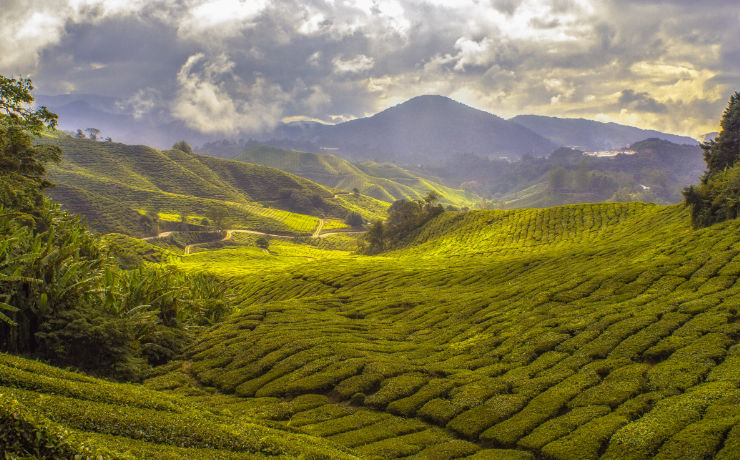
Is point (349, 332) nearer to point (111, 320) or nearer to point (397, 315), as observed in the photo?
point (397, 315)

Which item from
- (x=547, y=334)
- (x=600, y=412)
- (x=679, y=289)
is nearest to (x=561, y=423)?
(x=600, y=412)

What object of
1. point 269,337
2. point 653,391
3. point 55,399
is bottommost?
point 269,337

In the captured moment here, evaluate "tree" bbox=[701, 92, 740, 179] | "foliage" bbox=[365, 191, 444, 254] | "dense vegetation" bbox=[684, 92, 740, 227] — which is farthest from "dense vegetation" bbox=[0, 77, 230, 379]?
"foliage" bbox=[365, 191, 444, 254]

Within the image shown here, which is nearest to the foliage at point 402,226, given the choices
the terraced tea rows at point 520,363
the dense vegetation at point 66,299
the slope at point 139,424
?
the terraced tea rows at point 520,363

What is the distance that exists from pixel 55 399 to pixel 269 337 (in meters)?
18.7

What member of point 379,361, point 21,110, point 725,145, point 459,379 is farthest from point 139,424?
point 725,145

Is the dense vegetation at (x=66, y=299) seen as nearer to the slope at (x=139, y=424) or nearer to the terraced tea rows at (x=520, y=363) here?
the terraced tea rows at (x=520, y=363)

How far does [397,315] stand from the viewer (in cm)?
3791

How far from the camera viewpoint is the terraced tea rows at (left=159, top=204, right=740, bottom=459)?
15.5m

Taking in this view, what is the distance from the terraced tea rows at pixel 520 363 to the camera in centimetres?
1550

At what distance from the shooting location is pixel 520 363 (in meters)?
23.0

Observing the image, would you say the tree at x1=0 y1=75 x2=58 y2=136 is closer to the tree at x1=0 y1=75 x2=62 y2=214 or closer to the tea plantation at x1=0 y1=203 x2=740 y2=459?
the tree at x1=0 y1=75 x2=62 y2=214

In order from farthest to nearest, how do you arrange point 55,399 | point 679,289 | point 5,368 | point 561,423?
point 679,289, point 561,423, point 5,368, point 55,399

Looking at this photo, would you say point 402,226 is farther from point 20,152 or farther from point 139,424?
point 139,424
